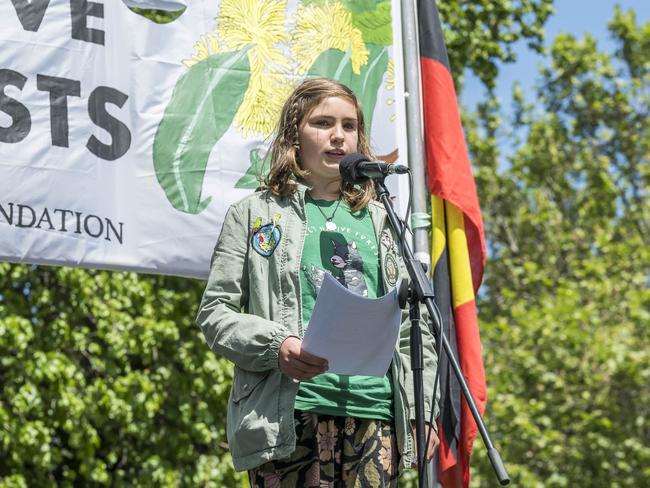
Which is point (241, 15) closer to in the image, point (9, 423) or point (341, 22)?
point (341, 22)

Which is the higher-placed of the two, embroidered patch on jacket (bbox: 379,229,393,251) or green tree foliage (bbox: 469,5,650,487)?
embroidered patch on jacket (bbox: 379,229,393,251)

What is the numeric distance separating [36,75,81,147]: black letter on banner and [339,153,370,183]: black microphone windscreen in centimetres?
136

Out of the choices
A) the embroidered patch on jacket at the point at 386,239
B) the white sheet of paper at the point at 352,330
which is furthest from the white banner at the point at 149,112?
the white sheet of paper at the point at 352,330

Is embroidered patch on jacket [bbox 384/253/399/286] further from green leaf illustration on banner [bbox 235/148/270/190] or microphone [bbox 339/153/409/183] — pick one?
green leaf illustration on banner [bbox 235/148/270/190]

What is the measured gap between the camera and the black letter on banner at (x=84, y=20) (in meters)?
4.13

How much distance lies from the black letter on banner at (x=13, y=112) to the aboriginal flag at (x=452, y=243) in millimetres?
1617

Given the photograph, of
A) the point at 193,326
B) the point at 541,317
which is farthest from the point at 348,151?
the point at 541,317

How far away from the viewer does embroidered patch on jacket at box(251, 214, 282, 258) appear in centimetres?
314

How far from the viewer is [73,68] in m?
4.09

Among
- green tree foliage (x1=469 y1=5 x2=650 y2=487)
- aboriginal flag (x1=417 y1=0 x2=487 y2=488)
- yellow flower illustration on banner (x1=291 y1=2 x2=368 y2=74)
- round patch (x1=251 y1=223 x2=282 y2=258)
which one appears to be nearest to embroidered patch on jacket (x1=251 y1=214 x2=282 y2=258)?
round patch (x1=251 y1=223 x2=282 y2=258)

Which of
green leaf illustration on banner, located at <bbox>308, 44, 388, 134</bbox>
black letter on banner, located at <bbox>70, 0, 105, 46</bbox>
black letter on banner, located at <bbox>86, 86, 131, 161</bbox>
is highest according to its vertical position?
black letter on banner, located at <bbox>70, 0, 105, 46</bbox>

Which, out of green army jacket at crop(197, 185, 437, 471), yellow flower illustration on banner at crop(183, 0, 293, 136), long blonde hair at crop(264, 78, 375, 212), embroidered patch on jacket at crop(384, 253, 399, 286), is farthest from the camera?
yellow flower illustration on banner at crop(183, 0, 293, 136)

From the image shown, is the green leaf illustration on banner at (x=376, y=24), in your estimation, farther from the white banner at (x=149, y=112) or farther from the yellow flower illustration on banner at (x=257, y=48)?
the yellow flower illustration on banner at (x=257, y=48)

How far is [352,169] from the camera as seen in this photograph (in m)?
3.08
